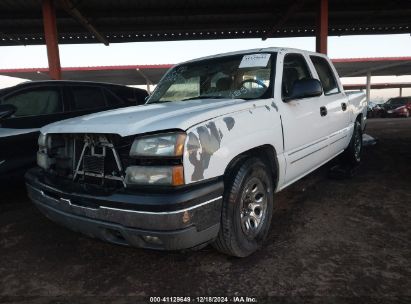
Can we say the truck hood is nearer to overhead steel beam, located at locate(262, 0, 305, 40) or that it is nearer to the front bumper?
the front bumper

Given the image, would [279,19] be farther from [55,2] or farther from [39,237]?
[39,237]

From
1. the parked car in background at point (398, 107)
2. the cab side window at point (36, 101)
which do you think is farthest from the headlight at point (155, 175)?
the parked car in background at point (398, 107)

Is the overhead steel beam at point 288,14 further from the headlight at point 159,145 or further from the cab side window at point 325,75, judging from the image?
the headlight at point 159,145

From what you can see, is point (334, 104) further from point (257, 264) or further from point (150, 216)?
point (150, 216)

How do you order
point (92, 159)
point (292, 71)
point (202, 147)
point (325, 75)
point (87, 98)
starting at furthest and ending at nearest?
point (87, 98) < point (325, 75) < point (292, 71) < point (92, 159) < point (202, 147)

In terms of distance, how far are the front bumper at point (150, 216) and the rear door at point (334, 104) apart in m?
2.28

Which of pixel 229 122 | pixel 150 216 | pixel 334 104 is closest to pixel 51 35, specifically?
pixel 334 104

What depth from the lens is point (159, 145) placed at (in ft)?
6.75

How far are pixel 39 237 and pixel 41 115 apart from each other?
1827 mm

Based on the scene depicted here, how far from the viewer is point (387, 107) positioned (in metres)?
21.4

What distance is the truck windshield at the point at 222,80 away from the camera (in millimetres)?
3053

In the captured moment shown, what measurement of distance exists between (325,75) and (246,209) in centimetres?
255

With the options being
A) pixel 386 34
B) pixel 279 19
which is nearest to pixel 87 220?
pixel 279 19

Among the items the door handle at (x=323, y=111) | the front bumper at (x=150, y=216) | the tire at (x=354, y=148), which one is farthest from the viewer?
the tire at (x=354, y=148)
